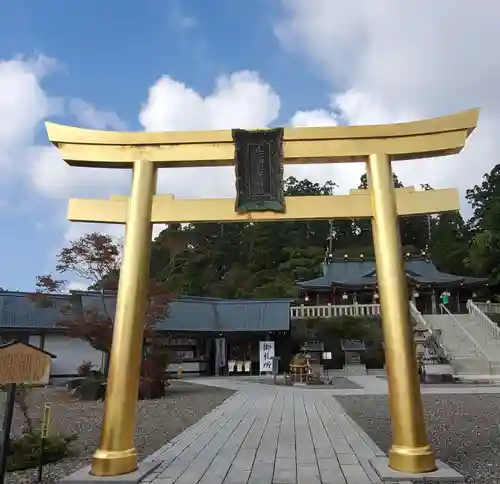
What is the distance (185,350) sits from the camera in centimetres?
2722

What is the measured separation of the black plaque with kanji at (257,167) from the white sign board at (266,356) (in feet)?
67.3

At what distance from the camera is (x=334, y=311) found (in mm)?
30656

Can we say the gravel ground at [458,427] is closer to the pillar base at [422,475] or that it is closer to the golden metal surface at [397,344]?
Result: the pillar base at [422,475]

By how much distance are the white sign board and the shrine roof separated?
898 cm

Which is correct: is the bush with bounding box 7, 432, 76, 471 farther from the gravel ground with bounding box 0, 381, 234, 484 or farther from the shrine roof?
the shrine roof

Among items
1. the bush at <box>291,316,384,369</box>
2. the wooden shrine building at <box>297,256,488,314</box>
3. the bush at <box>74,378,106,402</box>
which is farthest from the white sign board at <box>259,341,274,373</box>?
the bush at <box>74,378,106,402</box>

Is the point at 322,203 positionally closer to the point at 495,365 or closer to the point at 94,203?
the point at 94,203

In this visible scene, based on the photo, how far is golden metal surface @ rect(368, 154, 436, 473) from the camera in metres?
5.37

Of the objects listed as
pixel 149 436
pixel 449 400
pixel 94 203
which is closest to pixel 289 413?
pixel 149 436

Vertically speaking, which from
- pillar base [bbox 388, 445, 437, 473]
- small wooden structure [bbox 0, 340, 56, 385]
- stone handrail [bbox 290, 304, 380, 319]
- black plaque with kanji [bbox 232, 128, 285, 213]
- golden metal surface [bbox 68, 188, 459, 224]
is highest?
stone handrail [bbox 290, 304, 380, 319]

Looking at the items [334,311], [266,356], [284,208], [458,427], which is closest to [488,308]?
[334,311]

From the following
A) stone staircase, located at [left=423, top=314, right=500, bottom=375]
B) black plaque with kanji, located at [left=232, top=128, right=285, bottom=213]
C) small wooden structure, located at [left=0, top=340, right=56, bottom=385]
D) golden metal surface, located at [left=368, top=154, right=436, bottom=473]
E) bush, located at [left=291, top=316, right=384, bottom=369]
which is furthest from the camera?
bush, located at [left=291, top=316, right=384, bottom=369]

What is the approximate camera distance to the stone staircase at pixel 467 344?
21.5 m

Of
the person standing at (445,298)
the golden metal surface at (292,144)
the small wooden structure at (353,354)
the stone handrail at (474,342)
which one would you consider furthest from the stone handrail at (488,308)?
the golden metal surface at (292,144)
